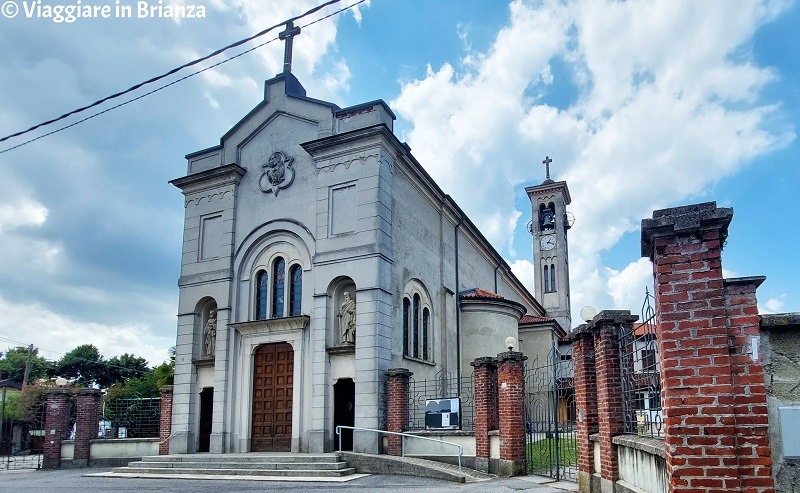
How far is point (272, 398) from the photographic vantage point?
2083 cm

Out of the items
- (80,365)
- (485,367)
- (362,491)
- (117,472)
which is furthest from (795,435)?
(80,365)

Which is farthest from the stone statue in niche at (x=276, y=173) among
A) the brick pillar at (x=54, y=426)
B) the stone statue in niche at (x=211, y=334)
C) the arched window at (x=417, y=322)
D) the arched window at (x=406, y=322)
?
the brick pillar at (x=54, y=426)

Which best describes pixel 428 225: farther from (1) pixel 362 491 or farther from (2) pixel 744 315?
(2) pixel 744 315

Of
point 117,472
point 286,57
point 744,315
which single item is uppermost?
point 286,57

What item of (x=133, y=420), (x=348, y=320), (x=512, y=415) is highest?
(x=348, y=320)

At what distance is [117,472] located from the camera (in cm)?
1895

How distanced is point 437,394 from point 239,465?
289 inches

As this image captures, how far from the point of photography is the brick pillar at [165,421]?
2172cm

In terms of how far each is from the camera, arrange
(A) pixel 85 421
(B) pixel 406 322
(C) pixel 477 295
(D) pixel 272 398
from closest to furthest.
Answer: (D) pixel 272 398
(B) pixel 406 322
(A) pixel 85 421
(C) pixel 477 295

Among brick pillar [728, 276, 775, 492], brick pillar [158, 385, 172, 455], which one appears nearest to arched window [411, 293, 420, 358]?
brick pillar [158, 385, 172, 455]

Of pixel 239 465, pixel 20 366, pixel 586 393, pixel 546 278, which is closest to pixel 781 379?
pixel 586 393

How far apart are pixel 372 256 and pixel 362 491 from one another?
775cm

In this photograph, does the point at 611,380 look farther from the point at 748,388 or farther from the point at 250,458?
the point at 250,458

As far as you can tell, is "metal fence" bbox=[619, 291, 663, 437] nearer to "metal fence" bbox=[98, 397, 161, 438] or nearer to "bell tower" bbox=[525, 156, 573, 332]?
"metal fence" bbox=[98, 397, 161, 438]
